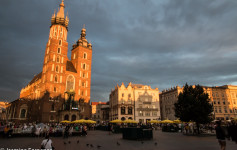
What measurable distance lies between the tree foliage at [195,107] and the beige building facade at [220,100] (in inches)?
1604

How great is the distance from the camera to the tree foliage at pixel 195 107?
27.6 m

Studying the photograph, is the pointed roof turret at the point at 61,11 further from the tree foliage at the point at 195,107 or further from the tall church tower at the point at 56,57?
the tree foliage at the point at 195,107

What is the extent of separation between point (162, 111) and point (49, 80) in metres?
53.3

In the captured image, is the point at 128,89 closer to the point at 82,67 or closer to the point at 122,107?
the point at 122,107

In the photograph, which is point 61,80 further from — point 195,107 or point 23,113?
point 195,107

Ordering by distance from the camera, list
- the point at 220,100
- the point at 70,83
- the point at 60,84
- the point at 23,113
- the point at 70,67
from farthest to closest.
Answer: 1. the point at 220,100
2. the point at 70,67
3. the point at 70,83
4. the point at 23,113
5. the point at 60,84

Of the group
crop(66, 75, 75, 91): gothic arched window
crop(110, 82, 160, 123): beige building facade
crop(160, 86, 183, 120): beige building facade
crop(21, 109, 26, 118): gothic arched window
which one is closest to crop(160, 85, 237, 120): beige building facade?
crop(160, 86, 183, 120): beige building facade

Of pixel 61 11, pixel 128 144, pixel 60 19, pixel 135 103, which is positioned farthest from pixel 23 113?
pixel 128 144

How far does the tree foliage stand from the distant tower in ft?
137

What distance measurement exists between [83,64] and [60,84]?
1374 centimetres

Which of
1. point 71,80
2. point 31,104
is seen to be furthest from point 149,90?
point 31,104

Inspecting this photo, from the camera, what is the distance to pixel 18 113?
58.1m

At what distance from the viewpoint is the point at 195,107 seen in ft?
90.5

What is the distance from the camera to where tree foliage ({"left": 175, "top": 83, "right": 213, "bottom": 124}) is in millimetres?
27562
